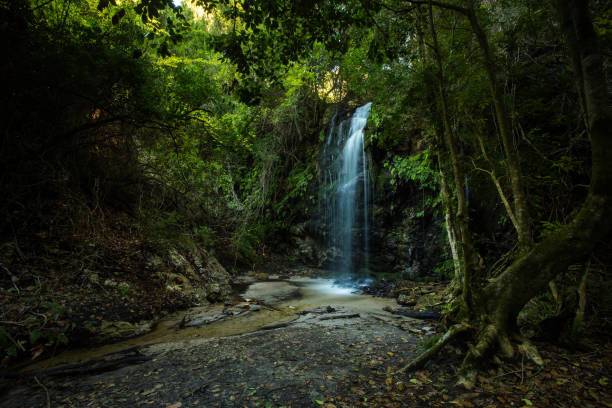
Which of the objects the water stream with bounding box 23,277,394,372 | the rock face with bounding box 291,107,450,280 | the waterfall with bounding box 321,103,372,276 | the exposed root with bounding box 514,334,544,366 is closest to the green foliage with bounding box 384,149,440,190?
the rock face with bounding box 291,107,450,280

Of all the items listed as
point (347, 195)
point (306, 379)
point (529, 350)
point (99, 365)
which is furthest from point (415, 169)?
point (99, 365)

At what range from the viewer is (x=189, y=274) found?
6.46 metres

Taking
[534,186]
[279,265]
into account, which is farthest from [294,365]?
[279,265]

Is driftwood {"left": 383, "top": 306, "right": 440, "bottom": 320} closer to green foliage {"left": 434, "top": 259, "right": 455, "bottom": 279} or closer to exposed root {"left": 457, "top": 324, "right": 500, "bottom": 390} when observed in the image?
green foliage {"left": 434, "top": 259, "right": 455, "bottom": 279}

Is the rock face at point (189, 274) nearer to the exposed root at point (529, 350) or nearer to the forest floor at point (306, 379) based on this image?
the forest floor at point (306, 379)

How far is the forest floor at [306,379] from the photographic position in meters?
2.36

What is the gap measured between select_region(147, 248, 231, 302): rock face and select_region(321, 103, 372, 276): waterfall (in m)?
5.48

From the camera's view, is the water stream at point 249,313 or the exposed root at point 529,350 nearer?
the exposed root at point 529,350

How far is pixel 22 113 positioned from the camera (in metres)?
4.28

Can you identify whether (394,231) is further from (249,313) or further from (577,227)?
(577,227)

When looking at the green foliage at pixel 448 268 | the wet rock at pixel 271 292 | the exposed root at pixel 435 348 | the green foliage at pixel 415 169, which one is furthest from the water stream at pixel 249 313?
the green foliage at pixel 415 169

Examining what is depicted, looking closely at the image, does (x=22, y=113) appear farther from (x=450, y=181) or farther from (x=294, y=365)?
(x=450, y=181)

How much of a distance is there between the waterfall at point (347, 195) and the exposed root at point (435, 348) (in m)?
A: 7.85

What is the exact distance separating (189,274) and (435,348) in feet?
17.7
